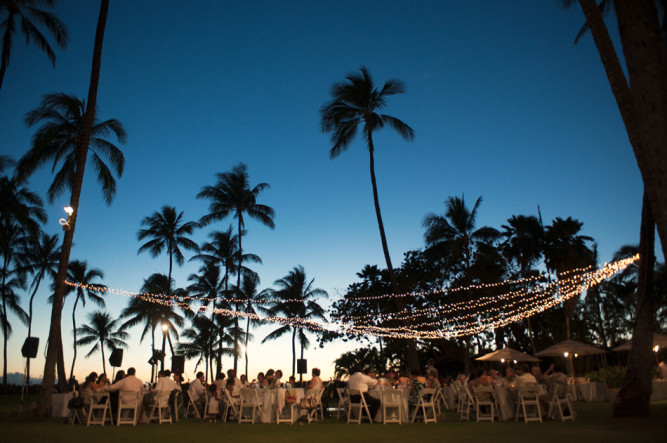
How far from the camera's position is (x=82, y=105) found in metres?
20.0

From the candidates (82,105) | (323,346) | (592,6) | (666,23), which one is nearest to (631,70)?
(592,6)

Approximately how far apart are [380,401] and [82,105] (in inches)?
628

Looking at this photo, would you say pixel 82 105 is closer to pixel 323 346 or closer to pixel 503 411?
pixel 503 411

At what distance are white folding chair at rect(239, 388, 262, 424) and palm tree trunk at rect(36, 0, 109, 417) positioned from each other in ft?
17.3

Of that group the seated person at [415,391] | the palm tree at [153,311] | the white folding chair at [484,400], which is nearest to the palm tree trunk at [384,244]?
the seated person at [415,391]

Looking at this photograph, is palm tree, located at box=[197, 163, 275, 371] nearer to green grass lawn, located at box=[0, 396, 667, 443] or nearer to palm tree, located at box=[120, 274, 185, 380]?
palm tree, located at box=[120, 274, 185, 380]

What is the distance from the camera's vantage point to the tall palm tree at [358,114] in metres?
23.6

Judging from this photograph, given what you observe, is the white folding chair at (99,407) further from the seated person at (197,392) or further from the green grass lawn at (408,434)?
the seated person at (197,392)

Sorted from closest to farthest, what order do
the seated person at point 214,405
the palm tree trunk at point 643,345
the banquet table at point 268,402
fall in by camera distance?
the palm tree trunk at point 643,345 → the banquet table at point 268,402 → the seated person at point 214,405

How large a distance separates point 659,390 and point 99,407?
17.2 meters

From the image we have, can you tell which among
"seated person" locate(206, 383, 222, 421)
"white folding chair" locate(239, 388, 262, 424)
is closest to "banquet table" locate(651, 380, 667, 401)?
"white folding chair" locate(239, 388, 262, 424)

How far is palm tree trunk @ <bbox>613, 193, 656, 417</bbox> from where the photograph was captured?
1041 cm

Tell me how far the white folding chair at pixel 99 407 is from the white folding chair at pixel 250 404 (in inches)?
119

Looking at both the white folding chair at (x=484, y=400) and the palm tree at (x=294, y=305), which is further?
the palm tree at (x=294, y=305)
